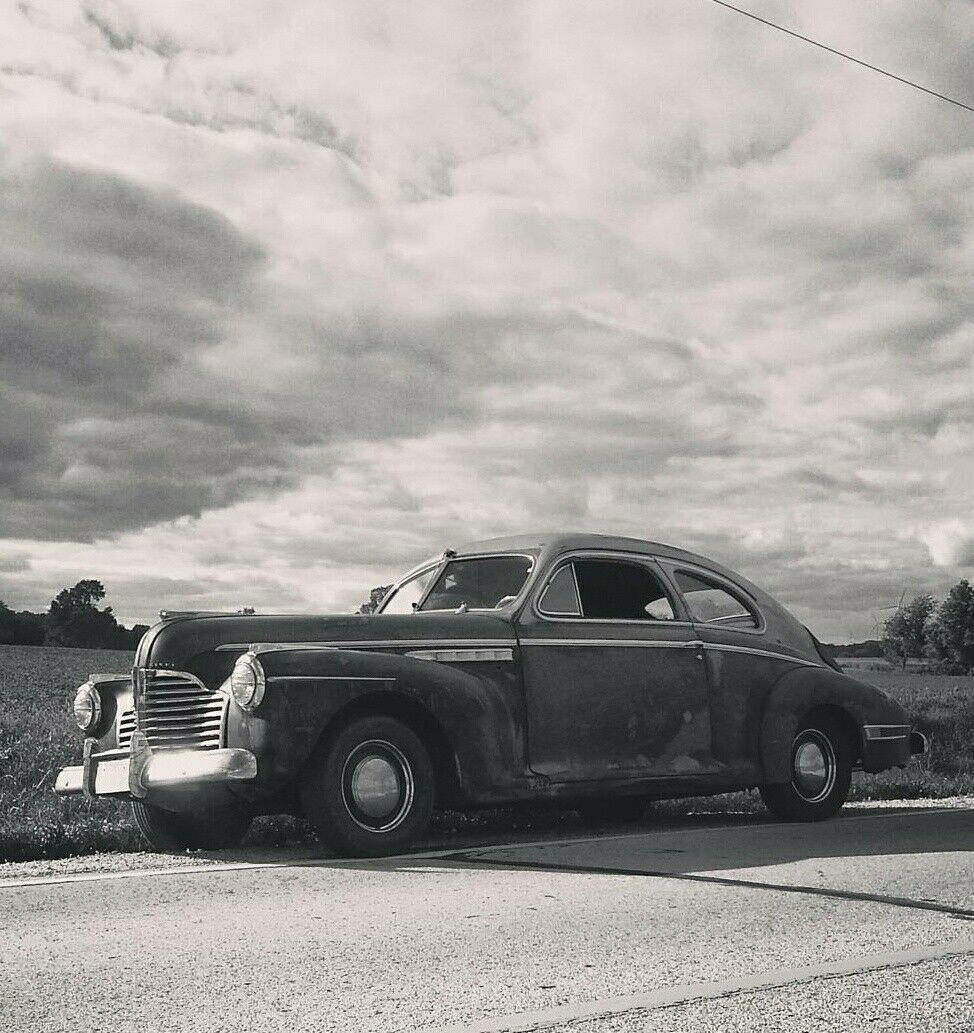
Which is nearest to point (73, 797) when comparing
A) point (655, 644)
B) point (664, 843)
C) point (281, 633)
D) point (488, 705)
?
point (281, 633)

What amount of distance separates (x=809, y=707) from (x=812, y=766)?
0.43 metres

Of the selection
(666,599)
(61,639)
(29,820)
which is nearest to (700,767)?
(666,599)

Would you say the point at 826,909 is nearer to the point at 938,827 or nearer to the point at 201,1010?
the point at 201,1010

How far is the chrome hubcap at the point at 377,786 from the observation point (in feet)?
25.1

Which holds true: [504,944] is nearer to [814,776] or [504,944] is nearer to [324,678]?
[324,678]

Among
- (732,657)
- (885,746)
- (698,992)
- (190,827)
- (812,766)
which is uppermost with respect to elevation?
(732,657)

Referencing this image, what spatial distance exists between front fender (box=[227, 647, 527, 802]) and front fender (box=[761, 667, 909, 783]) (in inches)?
87.1

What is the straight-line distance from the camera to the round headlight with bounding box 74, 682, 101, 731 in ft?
28.5

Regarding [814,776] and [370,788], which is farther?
[814,776]

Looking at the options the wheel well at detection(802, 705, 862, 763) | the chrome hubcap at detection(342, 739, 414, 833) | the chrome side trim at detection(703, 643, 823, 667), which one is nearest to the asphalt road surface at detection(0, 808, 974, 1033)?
the chrome hubcap at detection(342, 739, 414, 833)

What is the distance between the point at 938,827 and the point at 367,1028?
6.31 metres

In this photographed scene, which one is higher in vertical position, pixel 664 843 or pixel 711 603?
pixel 711 603

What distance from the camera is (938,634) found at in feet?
435

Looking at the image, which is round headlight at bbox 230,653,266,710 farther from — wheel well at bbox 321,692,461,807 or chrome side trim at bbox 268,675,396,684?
wheel well at bbox 321,692,461,807
